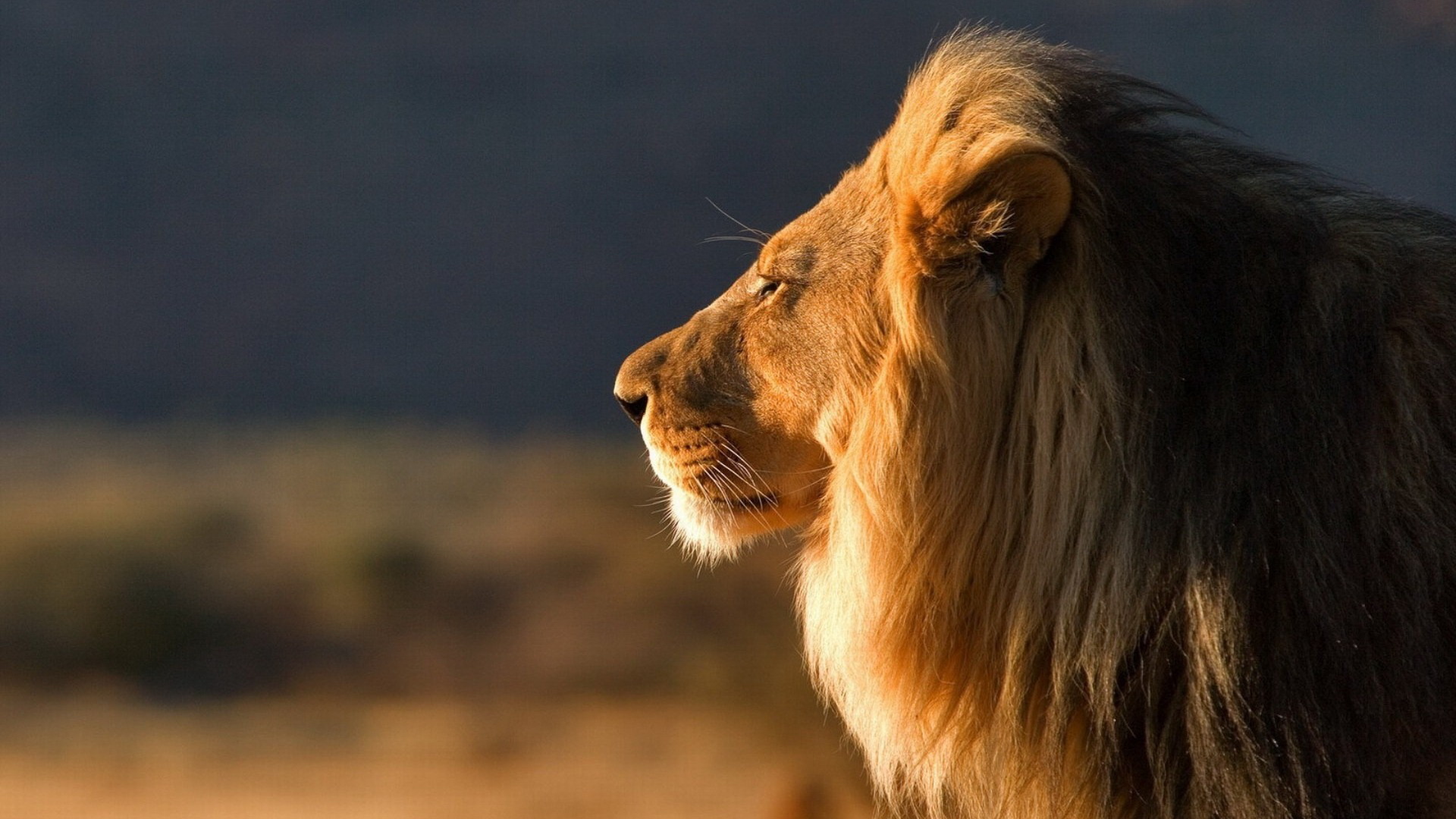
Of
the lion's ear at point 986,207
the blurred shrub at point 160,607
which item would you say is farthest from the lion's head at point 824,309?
the blurred shrub at point 160,607

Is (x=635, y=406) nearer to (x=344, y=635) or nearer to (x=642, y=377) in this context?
(x=642, y=377)

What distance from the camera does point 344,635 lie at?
5.97m

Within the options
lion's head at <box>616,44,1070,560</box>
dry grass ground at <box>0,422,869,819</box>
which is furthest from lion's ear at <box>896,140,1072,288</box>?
dry grass ground at <box>0,422,869,819</box>

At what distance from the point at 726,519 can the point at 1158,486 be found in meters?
0.68

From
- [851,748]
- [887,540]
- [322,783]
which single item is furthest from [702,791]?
[887,540]

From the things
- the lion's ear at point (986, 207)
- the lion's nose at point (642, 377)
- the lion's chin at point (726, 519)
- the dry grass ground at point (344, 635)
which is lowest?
the dry grass ground at point (344, 635)

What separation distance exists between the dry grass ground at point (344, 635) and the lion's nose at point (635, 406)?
8.36 ft

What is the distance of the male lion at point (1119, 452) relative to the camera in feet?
5.48

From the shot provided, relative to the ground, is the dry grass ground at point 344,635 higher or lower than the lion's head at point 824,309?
lower

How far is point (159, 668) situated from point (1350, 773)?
17.7ft

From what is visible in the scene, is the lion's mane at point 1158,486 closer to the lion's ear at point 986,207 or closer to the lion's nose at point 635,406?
the lion's ear at point 986,207

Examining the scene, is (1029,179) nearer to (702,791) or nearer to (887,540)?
(887,540)

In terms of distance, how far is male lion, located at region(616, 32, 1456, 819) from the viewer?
1.67 meters

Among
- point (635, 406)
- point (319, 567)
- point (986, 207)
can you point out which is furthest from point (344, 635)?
point (986, 207)
